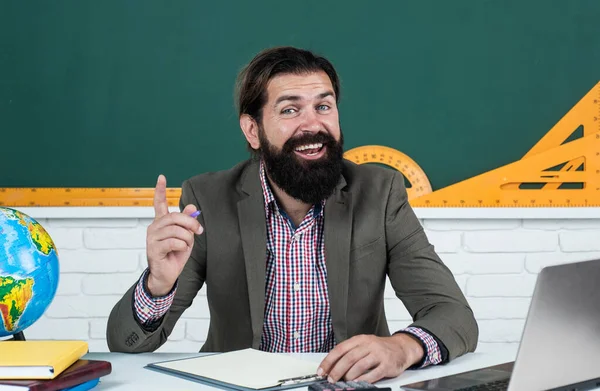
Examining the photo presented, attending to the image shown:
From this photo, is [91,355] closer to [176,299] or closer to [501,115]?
[176,299]

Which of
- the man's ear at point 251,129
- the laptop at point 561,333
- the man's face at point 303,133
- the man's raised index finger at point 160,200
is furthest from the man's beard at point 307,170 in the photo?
the laptop at point 561,333

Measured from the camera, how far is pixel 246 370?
1.28m

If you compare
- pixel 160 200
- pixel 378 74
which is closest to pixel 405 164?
pixel 378 74

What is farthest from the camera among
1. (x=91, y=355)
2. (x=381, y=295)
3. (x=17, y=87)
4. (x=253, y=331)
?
(x=17, y=87)

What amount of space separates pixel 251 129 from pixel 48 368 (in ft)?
3.69

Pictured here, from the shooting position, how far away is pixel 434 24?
8.64ft


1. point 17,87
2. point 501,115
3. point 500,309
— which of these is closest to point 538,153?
point 501,115

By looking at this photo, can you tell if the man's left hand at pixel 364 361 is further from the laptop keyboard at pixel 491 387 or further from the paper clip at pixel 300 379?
the laptop keyboard at pixel 491 387

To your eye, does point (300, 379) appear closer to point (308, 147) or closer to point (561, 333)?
point (561, 333)

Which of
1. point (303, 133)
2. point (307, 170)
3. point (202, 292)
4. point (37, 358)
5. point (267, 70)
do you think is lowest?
point (37, 358)

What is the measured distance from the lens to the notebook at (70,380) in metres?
1.09

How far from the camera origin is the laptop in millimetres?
958

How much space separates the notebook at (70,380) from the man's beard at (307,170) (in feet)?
2.56

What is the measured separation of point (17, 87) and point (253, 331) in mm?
1383
